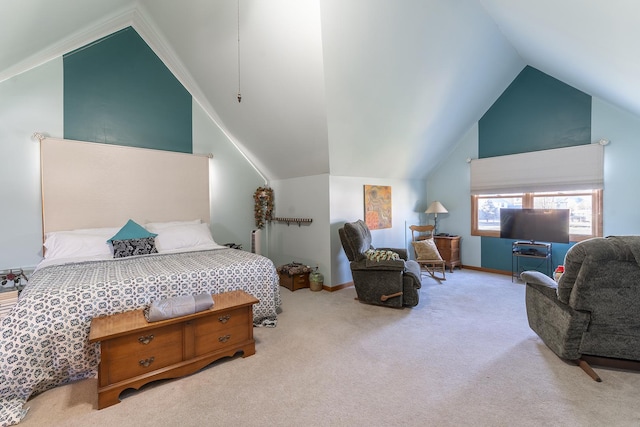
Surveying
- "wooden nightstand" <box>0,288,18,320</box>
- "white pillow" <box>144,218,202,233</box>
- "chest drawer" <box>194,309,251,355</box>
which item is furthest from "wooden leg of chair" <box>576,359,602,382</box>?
"wooden nightstand" <box>0,288,18,320</box>

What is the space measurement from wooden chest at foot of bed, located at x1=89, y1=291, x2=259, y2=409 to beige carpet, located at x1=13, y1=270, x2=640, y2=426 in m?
0.11

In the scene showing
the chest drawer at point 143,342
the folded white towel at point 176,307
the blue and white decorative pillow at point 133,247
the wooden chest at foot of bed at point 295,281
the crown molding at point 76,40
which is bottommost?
the wooden chest at foot of bed at point 295,281

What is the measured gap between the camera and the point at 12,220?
133 inches

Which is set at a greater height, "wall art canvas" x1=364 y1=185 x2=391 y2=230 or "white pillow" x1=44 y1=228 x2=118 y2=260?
"wall art canvas" x1=364 y1=185 x2=391 y2=230

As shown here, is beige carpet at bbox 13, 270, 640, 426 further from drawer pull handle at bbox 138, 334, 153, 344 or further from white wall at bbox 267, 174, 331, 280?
white wall at bbox 267, 174, 331, 280

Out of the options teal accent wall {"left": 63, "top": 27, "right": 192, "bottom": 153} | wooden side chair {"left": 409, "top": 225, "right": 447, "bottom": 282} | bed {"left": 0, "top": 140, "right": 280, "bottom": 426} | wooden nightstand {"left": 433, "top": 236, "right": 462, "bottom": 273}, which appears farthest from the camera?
wooden nightstand {"left": 433, "top": 236, "right": 462, "bottom": 273}

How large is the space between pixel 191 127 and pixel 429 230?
460 centimetres

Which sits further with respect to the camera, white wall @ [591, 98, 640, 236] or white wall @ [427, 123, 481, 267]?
white wall @ [427, 123, 481, 267]

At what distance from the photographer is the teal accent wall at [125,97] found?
373 centimetres

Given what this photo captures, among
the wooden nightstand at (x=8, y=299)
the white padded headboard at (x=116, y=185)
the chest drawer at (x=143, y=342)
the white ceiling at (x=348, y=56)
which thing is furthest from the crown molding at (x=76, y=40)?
the chest drawer at (x=143, y=342)

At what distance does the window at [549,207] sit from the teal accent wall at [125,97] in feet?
17.4

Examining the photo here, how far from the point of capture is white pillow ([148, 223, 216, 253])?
378 cm

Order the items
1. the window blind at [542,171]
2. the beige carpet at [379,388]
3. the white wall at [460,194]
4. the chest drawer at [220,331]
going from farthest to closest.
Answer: the white wall at [460,194] → the window blind at [542,171] → the chest drawer at [220,331] → the beige carpet at [379,388]

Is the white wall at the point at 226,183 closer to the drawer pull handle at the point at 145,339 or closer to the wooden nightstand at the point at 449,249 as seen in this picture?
the drawer pull handle at the point at 145,339
